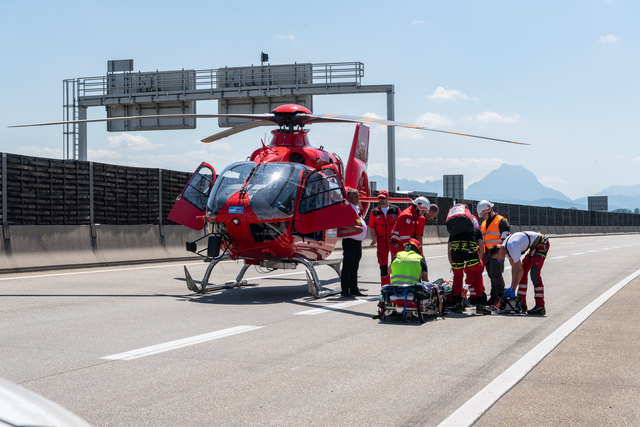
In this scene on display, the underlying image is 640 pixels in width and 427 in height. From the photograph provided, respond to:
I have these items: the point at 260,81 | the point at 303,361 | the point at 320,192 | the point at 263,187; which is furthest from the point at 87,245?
the point at 260,81

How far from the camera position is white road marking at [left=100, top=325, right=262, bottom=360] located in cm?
673

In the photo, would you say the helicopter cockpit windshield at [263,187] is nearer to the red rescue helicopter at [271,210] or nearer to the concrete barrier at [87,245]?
the red rescue helicopter at [271,210]

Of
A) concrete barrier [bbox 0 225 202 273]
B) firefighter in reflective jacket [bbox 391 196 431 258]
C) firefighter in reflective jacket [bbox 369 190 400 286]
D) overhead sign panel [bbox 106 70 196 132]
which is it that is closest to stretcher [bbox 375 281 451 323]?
firefighter in reflective jacket [bbox 391 196 431 258]

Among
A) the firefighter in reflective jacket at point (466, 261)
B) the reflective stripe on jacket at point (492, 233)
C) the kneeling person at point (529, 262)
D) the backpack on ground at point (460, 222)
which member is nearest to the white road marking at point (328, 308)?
the firefighter in reflective jacket at point (466, 261)

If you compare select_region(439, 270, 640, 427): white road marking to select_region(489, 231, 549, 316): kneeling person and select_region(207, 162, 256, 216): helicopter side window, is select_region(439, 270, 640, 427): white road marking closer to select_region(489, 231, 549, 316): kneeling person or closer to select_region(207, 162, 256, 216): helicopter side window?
select_region(489, 231, 549, 316): kneeling person

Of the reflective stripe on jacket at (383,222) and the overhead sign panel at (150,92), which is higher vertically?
the overhead sign panel at (150,92)

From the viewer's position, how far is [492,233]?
11.0 m

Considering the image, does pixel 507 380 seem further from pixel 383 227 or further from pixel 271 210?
pixel 383 227

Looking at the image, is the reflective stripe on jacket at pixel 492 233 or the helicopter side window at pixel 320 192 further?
the helicopter side window at pixel 320 192

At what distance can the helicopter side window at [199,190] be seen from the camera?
12812 millimetres

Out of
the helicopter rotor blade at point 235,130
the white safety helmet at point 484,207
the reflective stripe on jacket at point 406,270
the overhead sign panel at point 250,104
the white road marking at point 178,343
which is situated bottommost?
the white road marking at point 178,343

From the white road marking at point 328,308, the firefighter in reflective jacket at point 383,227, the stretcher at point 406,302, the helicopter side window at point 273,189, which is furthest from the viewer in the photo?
the firefighter in reflective jacket at point 383,227

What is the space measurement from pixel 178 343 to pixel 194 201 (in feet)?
18.5

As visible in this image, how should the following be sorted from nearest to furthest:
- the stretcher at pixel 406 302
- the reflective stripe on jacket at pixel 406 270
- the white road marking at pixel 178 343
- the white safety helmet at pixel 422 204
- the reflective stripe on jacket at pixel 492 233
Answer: the white road marking at pixel 178 343 → the stretcher at pixel 406 302 → the reflective stripe on jacket at pixel 406 270 → the reflective stripe on jacket at pixel 492 233 → the white safety helmet at pixel 422 204
